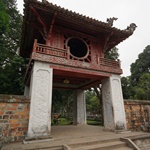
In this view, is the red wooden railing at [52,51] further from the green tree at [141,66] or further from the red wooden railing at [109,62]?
the green tree at [141,66]

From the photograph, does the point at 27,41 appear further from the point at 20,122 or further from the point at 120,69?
the point at 120,69

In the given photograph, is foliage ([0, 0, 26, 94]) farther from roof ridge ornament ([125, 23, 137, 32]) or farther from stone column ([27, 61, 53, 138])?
roof ridge ornament ([125, 23, 137, 32])

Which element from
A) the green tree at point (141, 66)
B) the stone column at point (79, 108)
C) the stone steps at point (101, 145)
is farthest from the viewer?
the green tree at point (141, 66)

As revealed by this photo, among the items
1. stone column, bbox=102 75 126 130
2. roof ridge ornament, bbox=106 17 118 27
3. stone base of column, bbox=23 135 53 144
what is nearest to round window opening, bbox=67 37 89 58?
roof ridge ornament, bbox=106 17 118 27

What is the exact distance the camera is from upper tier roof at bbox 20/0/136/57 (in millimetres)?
4896

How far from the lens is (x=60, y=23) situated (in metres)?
6.00

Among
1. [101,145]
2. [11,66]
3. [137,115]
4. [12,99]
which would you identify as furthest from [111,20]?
[11,66]

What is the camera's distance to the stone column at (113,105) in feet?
18.8

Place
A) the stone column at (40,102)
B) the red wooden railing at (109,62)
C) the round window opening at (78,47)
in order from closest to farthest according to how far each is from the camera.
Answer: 1. the stone column at (40,102)
2. the red wooden railing at (109,62)
3. the round window opening at (78,47)

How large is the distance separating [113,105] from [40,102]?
11.3 feet

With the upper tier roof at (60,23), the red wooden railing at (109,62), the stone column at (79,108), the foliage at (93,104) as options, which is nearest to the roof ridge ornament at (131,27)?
the upper tier roof at (60,23)

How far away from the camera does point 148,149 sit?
14.6 feet

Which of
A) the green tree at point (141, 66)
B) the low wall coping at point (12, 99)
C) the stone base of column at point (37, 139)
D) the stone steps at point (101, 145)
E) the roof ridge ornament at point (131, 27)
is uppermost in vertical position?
the green tree at point (141, 66)

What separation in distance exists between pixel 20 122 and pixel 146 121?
660 centimetres
